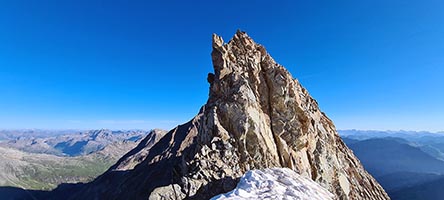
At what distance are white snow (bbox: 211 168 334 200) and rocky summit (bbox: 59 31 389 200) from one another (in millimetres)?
3474

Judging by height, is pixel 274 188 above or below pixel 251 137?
below

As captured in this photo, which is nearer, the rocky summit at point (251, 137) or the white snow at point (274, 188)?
the white snow at point (274, 188)

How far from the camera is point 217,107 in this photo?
92.9 feet

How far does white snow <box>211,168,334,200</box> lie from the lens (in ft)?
51.3

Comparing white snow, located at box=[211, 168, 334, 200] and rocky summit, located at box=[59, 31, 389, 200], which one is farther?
rocky summit, located at box=[59, 31, 389, 200]

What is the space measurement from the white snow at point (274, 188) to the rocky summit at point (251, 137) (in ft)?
11.4

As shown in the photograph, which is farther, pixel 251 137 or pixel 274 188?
pixel 251 137

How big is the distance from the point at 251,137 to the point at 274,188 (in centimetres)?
983

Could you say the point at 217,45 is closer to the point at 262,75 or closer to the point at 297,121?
the point at 262,75

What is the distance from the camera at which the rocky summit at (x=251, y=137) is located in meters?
22.9

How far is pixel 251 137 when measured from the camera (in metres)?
26.2

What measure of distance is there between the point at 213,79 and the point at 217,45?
4.21m

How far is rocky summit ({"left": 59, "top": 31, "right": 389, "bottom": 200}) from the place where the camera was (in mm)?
22938

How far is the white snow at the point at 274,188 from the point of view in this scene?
1563 cm
